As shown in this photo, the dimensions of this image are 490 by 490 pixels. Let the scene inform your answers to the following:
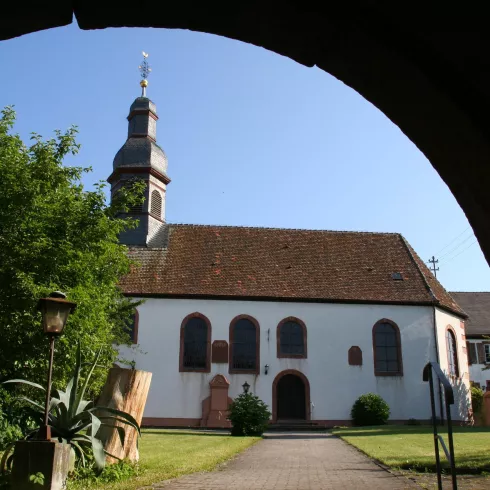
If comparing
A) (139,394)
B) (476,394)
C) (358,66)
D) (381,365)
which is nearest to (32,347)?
(139,394)

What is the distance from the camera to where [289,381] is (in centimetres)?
2844

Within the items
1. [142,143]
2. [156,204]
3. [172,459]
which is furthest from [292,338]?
[172,459]

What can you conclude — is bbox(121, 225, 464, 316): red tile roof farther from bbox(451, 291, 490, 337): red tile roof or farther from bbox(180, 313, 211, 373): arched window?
bbox(451, 291, 490, 337): red tile roof

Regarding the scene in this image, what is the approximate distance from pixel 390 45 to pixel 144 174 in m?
31.1

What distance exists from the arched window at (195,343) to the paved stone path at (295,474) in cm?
1389

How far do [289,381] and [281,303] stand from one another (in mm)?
3910

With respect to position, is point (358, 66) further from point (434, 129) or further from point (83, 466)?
point (83, 466)

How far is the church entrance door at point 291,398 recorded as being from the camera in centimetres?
2809

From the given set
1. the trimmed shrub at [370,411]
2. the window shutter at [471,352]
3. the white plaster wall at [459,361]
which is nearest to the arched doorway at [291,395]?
the trimmed shrub at [370,411]

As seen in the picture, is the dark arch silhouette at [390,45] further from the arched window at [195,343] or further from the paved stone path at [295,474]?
the arched window at [195,343]

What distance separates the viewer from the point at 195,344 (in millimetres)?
28094

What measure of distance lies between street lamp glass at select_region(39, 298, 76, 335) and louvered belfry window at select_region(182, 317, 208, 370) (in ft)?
65.5

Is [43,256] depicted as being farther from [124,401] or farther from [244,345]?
[244,345]

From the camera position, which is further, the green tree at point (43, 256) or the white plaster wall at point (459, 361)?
the white plaster wall at point (459, 361)
